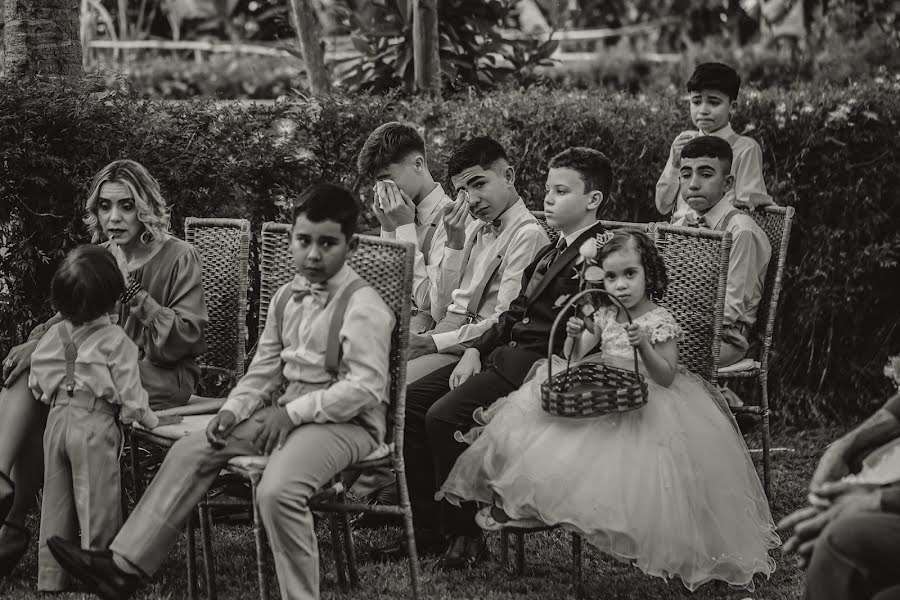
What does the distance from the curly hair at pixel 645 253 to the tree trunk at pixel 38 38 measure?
309 cm

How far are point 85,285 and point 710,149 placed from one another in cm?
295

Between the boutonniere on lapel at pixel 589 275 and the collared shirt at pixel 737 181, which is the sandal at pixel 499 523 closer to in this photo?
the boutonniere on lapel at pixel 589 275

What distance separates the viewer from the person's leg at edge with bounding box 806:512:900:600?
3061mm

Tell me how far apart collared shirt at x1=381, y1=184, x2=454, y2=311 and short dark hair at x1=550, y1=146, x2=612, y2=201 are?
26.3 inches

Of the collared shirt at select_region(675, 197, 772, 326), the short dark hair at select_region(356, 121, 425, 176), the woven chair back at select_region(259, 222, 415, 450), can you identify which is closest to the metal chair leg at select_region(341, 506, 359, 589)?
the woven chair back at select_region(259, 222, 415, 450)

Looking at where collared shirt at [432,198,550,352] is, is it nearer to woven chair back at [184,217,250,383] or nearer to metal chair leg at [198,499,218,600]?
woven chair back at [184,217,250,383]

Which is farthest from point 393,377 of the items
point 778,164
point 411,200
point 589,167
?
point 778,164

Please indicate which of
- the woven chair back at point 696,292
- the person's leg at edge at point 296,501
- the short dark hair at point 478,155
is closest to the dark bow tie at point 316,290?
the person's leg at edge at point 296,501

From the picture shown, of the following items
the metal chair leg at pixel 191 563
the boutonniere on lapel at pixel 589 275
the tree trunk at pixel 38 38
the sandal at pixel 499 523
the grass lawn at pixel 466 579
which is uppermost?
the tree trunk at pixel 38 38

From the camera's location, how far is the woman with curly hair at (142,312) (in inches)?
175

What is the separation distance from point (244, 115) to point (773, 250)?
267cm

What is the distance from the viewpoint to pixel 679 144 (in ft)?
20.5

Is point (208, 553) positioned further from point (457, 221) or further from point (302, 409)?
point (457, 221)

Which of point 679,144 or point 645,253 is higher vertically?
point 679,144
